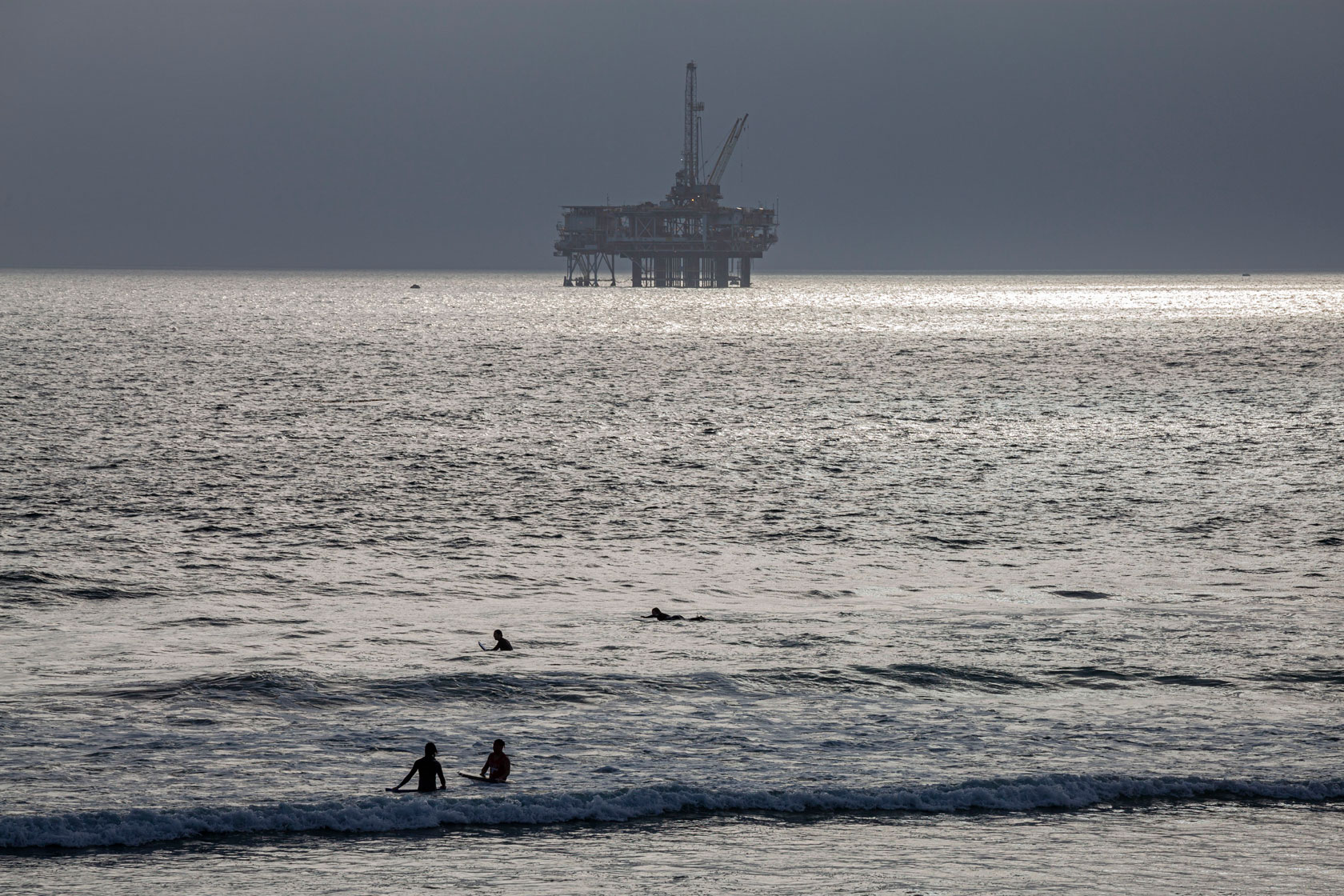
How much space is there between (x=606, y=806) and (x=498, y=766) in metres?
2.13

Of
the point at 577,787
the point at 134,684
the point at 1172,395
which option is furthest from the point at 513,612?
the point at 1172,395

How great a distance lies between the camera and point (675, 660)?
3161 centimetres

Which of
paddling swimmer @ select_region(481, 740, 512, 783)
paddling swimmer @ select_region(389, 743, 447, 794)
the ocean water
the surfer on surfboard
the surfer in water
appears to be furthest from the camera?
the surfer in water

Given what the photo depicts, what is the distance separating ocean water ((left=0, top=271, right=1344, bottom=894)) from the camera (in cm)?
2127

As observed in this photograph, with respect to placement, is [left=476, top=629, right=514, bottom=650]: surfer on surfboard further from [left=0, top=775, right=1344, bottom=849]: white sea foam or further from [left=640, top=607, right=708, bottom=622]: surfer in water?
[left=0, top=775, right=1344, bottom=849]: white sea foam

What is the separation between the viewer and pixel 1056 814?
899 inches

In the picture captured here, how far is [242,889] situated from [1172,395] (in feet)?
293

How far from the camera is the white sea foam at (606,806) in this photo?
2150 cm

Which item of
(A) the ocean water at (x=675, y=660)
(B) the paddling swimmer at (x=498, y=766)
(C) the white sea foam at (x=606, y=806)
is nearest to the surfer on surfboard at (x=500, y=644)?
(A) the ocean water at (x=675, y=660)

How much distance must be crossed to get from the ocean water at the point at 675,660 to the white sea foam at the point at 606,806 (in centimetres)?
7

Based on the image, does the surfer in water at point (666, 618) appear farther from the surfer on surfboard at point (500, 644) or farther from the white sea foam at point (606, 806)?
the white sea foam at point (606, 806)

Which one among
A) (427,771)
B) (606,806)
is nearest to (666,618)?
(606,806)

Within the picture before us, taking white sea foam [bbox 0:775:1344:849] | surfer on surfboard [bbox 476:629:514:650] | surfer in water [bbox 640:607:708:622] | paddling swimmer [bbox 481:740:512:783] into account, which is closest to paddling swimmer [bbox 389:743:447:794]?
Result: white sea foam [bbox 0:775:1344:849]

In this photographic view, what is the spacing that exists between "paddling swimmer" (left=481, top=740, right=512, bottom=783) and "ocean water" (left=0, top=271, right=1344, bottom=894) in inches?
10.3
